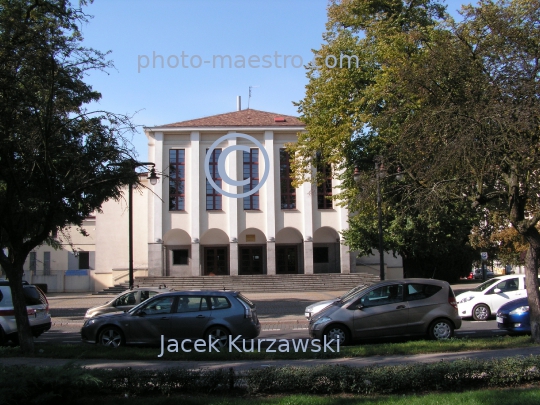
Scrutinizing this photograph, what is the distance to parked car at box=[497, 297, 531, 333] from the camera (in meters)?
13.1

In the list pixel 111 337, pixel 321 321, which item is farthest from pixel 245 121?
pixel 111 337

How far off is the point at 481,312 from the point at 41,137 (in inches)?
604

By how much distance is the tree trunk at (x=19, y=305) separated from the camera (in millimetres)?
10484

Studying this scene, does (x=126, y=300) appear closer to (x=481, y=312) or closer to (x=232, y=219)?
(x=481, y=312)

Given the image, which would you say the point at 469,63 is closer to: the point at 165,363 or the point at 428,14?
the point at 165,363

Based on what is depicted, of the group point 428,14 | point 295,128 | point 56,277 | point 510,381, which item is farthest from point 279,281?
point 510,381

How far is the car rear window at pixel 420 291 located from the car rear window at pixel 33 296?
10.1 meters

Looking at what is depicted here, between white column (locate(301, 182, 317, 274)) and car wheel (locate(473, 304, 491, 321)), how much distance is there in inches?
876

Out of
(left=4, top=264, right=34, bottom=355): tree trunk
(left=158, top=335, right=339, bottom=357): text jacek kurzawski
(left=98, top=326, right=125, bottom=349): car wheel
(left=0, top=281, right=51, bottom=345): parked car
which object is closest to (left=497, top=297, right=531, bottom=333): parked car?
(left=158, top=335, right=339, bottom=357): text jacek kurzawski

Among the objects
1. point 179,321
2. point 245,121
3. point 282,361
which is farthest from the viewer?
point 245,121

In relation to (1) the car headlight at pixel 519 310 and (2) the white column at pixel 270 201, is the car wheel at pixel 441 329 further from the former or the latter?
(2) the white column at pixel 270 201

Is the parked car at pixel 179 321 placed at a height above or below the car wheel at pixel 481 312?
above

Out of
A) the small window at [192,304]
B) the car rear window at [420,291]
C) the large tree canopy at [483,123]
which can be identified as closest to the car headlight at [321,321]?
the car rear window at [420,291]

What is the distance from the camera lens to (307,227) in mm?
40531
